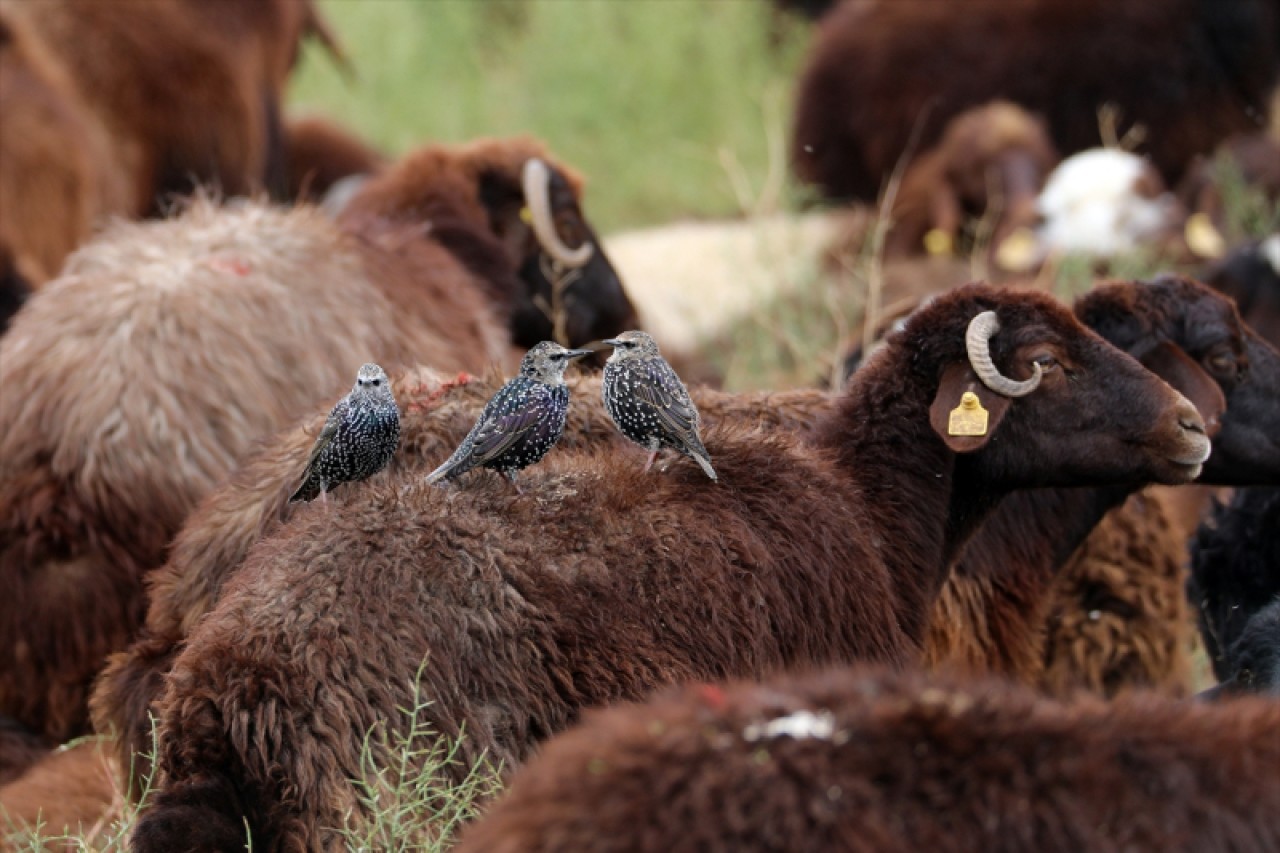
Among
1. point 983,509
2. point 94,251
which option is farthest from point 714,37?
point 983,509

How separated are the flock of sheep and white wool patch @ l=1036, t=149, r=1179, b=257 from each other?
4.88ft

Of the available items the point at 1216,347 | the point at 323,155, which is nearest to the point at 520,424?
the point at 1216,347

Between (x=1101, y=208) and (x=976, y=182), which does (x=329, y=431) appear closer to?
(x=1101, y=208)

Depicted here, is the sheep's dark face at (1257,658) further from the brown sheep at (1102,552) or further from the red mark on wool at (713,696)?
the red mark on wool at (713,696)

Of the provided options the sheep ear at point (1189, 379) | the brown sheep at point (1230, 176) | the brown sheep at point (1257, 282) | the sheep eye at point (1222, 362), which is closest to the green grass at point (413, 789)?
the sheep ear at point (1189, 379)

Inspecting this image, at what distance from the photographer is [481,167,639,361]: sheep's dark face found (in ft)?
22.9

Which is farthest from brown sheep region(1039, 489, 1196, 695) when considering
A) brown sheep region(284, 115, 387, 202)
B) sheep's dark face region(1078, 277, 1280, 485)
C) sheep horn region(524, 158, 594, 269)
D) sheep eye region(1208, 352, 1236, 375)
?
brown sheep region(284, 115, 387, 202)

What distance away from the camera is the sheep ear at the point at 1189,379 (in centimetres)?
518

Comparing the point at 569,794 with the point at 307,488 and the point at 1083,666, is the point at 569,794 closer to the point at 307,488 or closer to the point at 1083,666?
the point at 307,488

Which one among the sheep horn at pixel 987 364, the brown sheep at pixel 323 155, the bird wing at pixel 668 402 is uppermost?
the brown sheep at pixel 323 155

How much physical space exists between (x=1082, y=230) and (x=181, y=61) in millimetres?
4960

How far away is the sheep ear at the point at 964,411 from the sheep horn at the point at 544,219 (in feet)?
8.66

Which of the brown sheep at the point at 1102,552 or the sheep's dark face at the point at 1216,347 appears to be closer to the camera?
the brown sheep at the point at 1102,552

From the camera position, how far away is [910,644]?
Answer: 14.3ft
